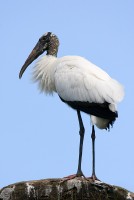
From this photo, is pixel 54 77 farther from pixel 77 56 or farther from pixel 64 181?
pixel 64 181

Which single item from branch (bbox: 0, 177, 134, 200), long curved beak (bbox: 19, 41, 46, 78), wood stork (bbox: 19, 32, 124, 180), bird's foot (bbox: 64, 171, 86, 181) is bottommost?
branch (bbox: 0, 177, 134, 200)

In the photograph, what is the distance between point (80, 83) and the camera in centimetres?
1448

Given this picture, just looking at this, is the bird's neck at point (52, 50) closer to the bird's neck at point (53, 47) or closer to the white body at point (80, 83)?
the bird's neck at point (53, 47)

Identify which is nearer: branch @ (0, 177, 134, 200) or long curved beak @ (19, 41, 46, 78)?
branch @ (0, 177, 134, 200)

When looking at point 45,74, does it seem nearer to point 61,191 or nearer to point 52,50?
point 52,50

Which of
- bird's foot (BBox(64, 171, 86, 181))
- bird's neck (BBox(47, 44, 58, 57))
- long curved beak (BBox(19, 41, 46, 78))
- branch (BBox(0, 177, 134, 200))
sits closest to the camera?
branch (BBox(0, 177, 134, 200))

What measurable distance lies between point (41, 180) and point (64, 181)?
0.42 metres

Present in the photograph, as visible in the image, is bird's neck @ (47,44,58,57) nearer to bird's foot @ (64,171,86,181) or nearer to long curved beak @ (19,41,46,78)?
long curved beak @ (19,41,46,78)

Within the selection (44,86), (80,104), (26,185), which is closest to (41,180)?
(26,185)

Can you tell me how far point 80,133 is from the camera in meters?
14.5

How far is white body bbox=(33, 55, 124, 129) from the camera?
13961 millimetres

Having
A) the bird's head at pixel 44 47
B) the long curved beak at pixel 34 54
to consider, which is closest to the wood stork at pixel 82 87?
the bird's head at pixel 44 47

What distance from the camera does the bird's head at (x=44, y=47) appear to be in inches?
649

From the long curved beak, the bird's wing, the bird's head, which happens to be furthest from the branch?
the long curved beak
